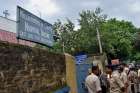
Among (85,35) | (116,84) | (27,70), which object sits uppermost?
(85,35)

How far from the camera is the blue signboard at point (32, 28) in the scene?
463 inches

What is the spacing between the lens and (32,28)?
12.9 m

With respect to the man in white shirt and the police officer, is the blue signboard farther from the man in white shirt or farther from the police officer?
the police officer

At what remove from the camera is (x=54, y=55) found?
14.0 m

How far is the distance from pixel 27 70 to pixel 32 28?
2.65 m

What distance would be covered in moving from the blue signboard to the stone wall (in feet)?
2.07

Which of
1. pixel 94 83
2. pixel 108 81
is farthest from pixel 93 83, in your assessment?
pixel 108 81

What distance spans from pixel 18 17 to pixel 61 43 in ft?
122

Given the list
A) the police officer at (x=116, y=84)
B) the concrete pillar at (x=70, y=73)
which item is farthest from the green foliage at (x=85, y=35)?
the police officer at (x=116, y=84)

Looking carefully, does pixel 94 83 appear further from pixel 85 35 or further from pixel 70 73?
pixel 85 35

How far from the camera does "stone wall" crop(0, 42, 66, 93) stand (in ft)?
29.4

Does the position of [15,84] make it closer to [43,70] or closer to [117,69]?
[43,70]

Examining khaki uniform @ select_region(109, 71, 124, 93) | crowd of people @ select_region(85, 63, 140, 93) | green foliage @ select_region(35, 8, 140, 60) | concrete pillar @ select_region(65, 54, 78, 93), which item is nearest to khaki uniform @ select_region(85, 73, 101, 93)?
crowd of people @ select_region(85, 63, 140, 93)

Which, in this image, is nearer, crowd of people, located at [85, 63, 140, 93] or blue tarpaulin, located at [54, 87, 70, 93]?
crowd of people, located at [85, 63, 140, 93]
